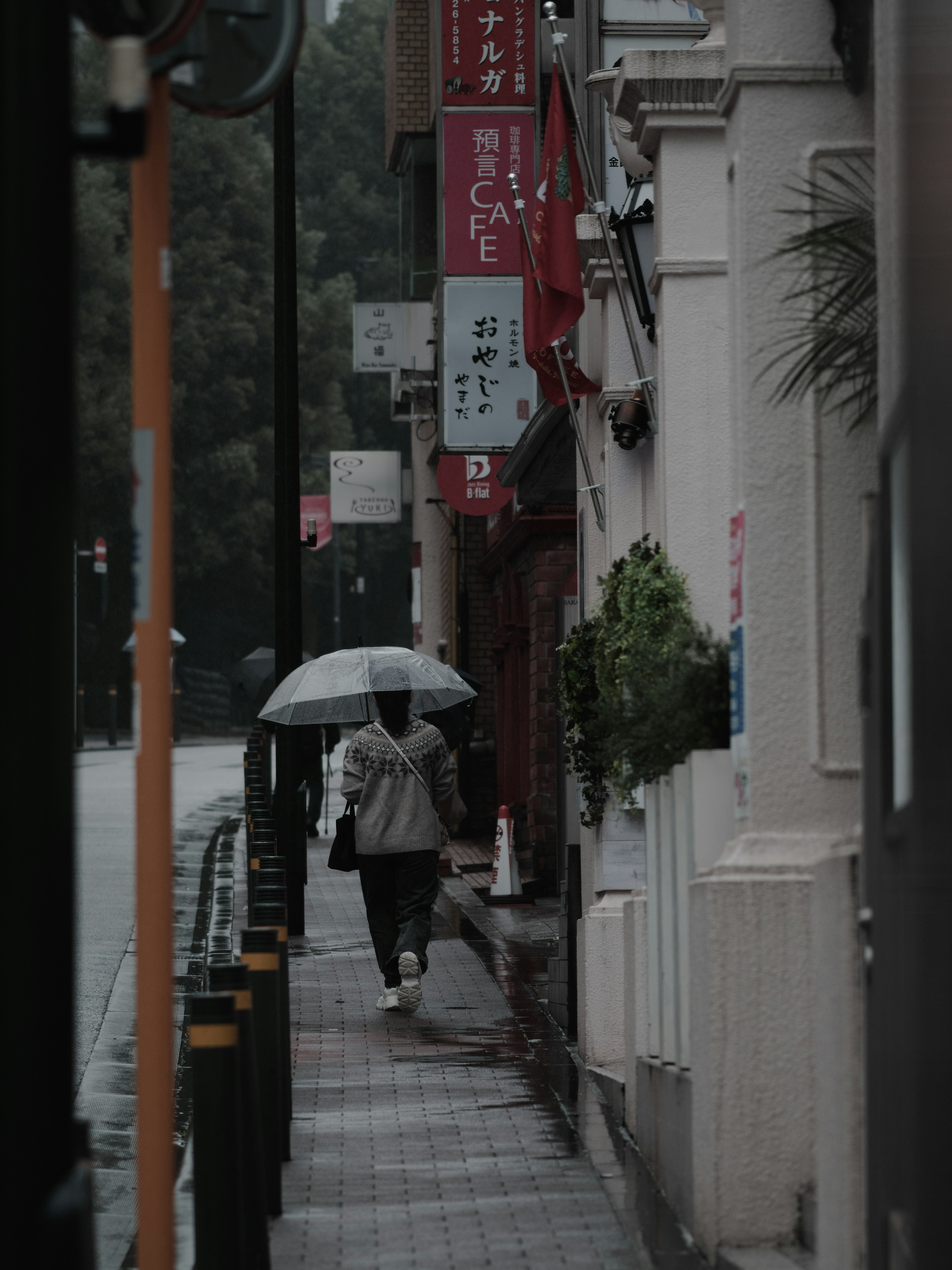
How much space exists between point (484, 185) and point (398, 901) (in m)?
8.73

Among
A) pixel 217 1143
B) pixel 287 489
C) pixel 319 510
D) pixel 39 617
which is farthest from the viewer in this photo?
pixel 319 510

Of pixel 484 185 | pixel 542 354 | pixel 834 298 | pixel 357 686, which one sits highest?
pixel 484 185

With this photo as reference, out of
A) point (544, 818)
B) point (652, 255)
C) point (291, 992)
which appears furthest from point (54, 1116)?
point (544, 818)

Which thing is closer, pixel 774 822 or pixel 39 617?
pixel 39 617

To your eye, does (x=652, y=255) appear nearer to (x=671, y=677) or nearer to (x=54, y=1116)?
(x=671, y=677)

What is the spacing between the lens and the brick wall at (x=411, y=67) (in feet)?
86.6

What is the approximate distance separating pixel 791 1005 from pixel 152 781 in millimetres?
2617

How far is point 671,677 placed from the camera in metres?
6.85

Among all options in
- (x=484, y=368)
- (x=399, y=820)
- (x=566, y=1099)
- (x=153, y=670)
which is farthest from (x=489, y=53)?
(x=153, y=670)

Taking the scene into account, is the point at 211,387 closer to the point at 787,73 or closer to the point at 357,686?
the point at 357,686

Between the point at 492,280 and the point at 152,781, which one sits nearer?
the point at 152,781

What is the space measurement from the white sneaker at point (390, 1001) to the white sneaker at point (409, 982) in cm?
4

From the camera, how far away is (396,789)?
1105cm

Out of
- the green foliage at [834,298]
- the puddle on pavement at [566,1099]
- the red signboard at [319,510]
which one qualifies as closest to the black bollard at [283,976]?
the puddle on pavement at [566,1099]
